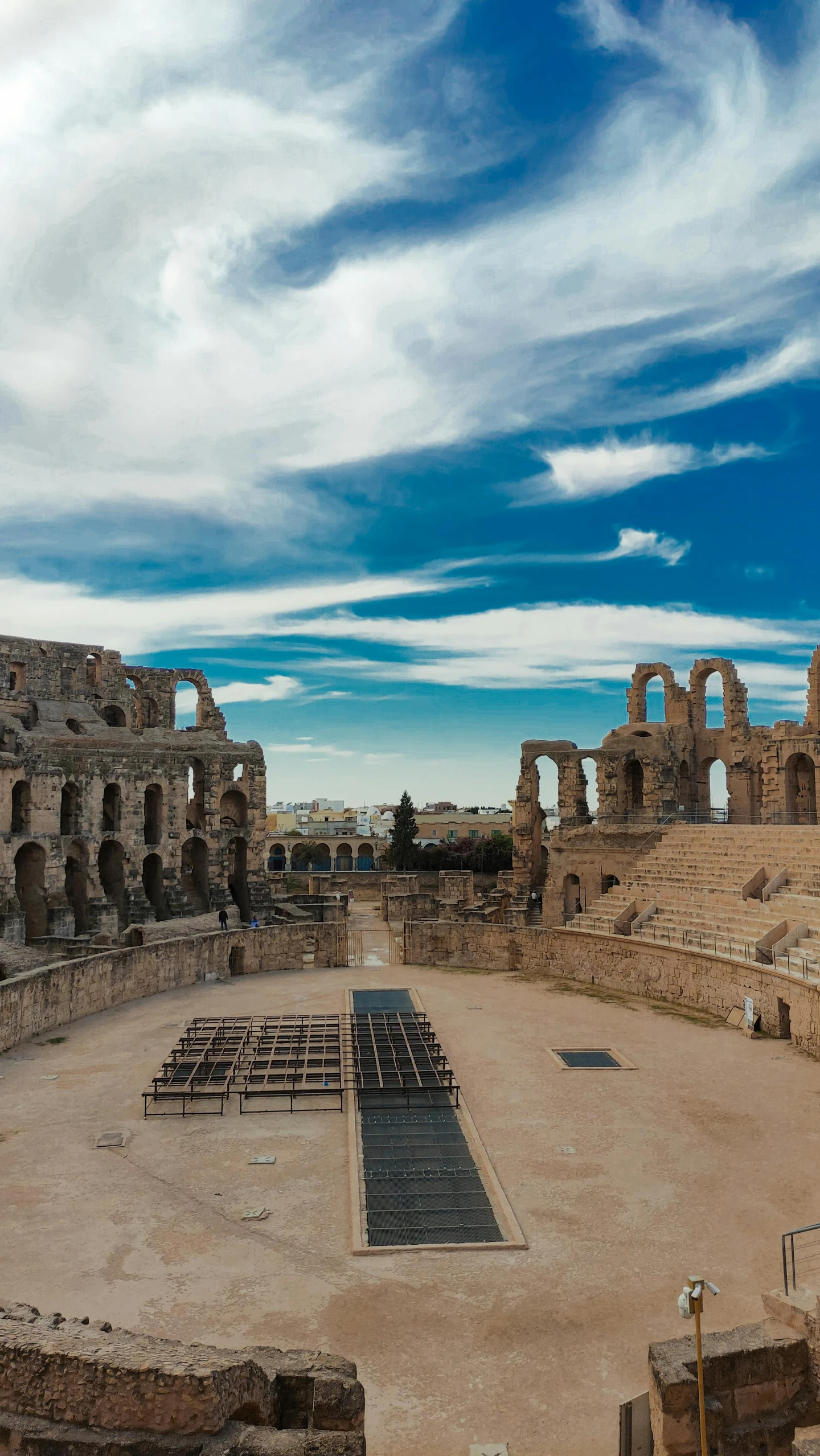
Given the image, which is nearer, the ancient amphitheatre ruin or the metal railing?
the ancient amphitheatre ruin

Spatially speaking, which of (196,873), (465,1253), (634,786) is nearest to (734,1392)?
(465,1253)

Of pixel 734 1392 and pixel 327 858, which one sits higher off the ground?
pixel 327 858

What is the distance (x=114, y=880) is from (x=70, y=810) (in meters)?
3.35

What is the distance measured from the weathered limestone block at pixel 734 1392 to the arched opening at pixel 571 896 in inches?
1026

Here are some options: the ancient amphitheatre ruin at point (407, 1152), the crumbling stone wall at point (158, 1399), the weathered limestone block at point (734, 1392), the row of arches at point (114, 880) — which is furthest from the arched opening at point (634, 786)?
the crumbling stone wall at point (158, 1399)

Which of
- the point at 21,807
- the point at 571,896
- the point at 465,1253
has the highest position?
the point at 21,807

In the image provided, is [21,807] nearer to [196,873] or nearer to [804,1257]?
[196,873]

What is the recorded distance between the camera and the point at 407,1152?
40.0 feet

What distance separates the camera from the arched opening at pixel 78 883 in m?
31.1

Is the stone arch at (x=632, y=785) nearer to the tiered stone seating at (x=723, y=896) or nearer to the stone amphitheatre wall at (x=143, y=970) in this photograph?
the tiered stone seating at (x=723, y=896)

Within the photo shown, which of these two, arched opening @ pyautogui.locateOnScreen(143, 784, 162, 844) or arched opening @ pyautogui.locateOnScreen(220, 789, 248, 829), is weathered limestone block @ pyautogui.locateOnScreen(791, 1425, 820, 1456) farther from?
arched opening @ pyautogui.locateOnScreen(220, 789, 248, 829)

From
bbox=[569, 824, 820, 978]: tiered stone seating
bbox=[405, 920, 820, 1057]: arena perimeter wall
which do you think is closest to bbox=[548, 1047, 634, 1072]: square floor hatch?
bbox=[405, 920, 820, 1057]: arena perimeter wall

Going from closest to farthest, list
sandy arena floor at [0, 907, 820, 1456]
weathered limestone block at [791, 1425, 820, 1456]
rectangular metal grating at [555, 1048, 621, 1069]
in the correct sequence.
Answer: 1. weathered limestone block at [791, 1425, 820, 1456]
2. sandy arena floor at [0, 907, 820, 1456]
3. rectangular metal grating at [555, 1048, 621, 1069]

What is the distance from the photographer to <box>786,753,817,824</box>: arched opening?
34281 mm
